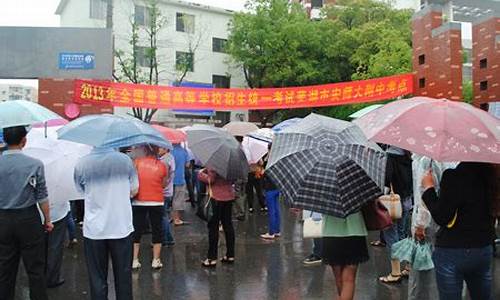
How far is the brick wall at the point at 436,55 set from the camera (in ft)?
39.6

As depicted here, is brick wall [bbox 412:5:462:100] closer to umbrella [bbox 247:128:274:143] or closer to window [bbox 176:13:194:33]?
umbrella [bbox 247:128:274:143]

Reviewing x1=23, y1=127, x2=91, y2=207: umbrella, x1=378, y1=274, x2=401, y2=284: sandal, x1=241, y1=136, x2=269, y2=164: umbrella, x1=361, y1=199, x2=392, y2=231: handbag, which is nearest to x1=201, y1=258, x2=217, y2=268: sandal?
x1=23, y1=127, x2=91, y2=207: umbrella

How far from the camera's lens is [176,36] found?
3147 cm

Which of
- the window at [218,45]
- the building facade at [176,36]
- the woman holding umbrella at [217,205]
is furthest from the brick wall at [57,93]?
the window at [218,45]

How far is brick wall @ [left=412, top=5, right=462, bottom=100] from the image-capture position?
12078mm

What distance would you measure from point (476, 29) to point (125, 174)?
11932mm

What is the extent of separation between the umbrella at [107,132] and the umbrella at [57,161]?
2.42ft

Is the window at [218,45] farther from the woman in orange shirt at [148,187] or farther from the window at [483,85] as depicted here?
the woman in orange shirt at [148,187]

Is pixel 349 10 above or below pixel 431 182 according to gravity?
above

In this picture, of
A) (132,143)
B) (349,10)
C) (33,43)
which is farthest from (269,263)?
(349,10)

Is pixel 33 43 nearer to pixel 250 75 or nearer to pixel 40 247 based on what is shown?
pixel 250 75

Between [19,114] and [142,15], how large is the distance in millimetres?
27362

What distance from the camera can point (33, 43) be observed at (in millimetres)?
19047

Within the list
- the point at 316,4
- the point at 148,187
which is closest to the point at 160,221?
the point at 148,187
